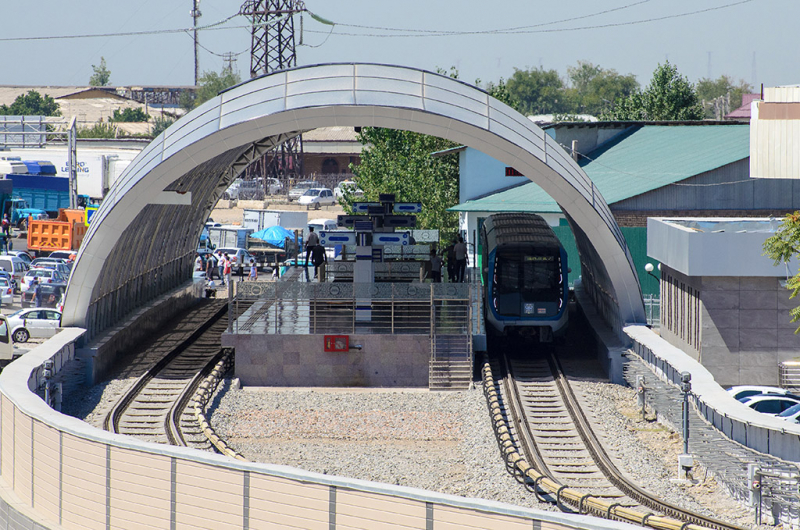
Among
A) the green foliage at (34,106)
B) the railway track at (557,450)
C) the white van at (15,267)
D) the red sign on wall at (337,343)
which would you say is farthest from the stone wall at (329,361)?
the green foliage at (34,106)

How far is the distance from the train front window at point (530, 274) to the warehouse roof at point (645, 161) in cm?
→ 944

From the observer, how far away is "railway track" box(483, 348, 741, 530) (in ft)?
46.2

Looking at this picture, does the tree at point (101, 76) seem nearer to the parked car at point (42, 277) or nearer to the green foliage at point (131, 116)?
the green foliage at point (131, 116)

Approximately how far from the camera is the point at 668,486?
16.1 m

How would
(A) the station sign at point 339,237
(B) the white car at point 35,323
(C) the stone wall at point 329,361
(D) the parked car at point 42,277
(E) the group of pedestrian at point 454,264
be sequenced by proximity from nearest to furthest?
(C) the stone wall at point 329,361 → (A) the station sign at point 339,237 → (E) the group of pedestrian at point 454,264 → (B) the white car at point 35,323 → (D) the parked car at point 42,277

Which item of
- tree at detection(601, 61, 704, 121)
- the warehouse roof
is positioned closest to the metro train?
the warehouse roof

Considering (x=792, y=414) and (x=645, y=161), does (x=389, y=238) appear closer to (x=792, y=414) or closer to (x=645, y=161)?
(x=792, y=414)

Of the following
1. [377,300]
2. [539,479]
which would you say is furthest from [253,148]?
[539,479]

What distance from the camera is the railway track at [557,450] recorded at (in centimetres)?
1409

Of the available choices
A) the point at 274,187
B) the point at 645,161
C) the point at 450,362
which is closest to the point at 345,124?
the point at 450,362

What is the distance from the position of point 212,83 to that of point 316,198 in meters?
80.0

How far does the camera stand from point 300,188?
8212 centimetres

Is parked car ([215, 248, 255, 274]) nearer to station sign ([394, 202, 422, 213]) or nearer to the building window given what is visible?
station sign ([394, 202, 422, 213])

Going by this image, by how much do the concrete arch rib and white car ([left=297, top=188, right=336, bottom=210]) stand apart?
50.9 meters
